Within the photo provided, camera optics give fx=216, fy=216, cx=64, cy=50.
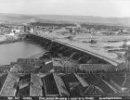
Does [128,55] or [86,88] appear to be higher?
[128,55]

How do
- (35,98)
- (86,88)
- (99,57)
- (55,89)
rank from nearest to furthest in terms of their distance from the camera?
(35,98) < (86,88) < (55,89) < (99,57)

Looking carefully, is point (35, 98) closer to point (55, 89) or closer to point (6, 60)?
point (55, 89)

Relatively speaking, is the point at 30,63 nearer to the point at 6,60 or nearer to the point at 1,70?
the point at 1,70

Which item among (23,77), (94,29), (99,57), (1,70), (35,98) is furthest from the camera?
(94,29)

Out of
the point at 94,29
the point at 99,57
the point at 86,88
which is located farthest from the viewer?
the point at 94,29

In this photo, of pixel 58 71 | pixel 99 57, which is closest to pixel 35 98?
pixel 58 71

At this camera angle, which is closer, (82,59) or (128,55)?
(128,55)

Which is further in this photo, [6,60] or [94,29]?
[94,29]

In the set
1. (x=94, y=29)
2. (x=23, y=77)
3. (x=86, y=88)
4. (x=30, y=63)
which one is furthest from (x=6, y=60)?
(x=94, y=29)

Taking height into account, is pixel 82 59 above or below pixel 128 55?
below

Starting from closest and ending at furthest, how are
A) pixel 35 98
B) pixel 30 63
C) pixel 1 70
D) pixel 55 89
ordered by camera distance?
pixel 35 98
pixel 55 89
pixel 1 70
pixel 30 63
